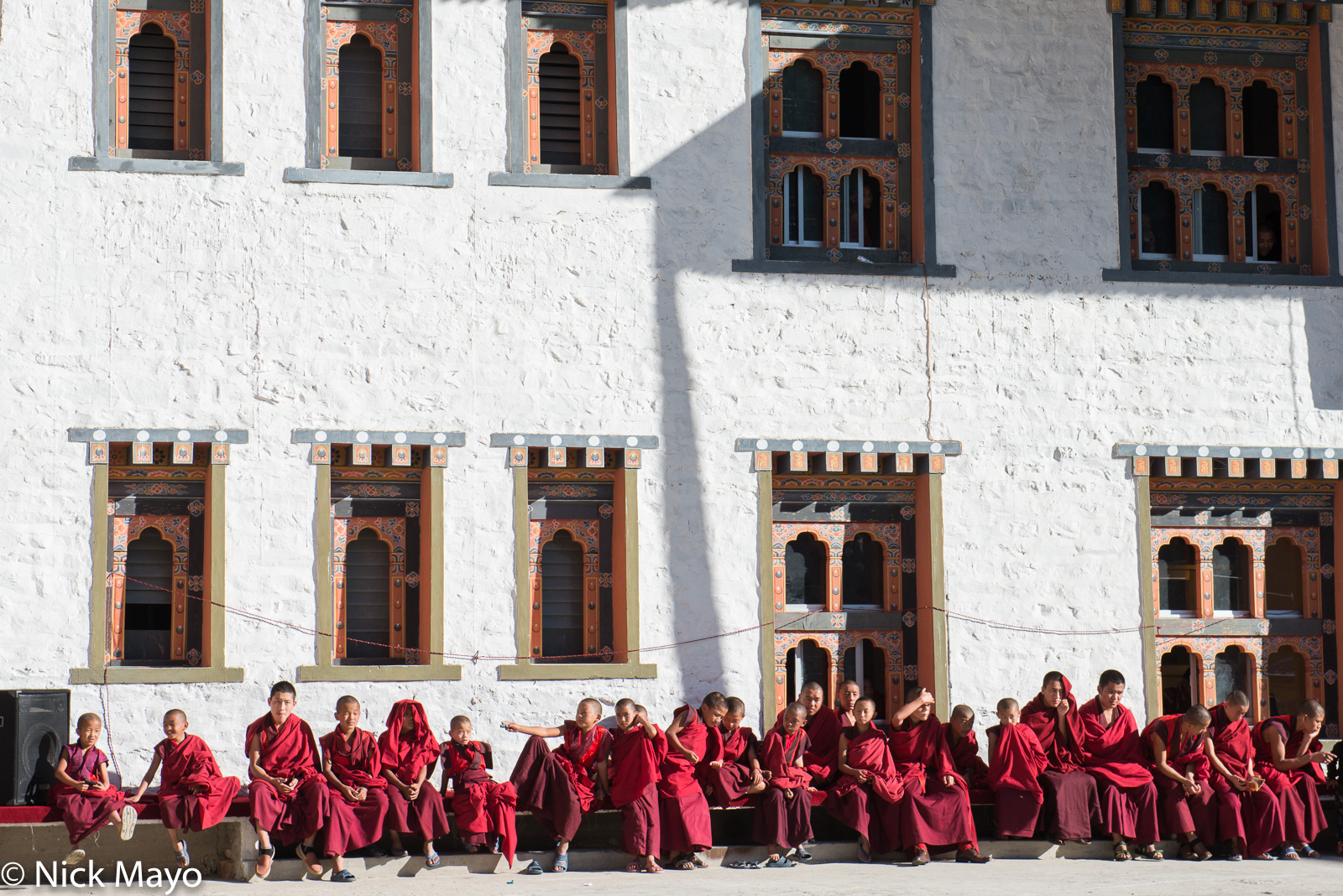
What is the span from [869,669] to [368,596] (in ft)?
12.7

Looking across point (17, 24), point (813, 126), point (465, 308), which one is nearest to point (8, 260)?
point (17, 24)

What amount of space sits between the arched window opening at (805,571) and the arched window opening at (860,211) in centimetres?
239

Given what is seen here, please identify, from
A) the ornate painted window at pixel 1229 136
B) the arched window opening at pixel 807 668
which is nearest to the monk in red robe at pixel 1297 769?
the arched window opening at pixel 807 668

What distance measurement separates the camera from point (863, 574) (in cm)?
1357

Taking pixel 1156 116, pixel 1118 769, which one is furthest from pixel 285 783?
pixel 1156 116

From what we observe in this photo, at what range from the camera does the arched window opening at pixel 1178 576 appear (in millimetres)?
13852

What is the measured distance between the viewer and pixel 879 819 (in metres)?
11.7

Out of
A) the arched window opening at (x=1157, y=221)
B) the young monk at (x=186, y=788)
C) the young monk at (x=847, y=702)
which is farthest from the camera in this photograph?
the arched window opening at (x=1157, y=221)

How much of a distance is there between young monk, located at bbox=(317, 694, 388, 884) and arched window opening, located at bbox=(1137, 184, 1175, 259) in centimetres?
733

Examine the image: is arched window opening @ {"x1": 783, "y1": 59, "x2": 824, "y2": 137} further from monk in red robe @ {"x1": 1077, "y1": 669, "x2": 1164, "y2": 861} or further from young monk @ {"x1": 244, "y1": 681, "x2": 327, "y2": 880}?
young monk @ {"x1": 244, "y1": 681, "x2": 327, "y2": 880}

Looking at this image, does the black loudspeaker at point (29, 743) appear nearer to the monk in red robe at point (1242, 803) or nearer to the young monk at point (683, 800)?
the young monk at point (683, 800)

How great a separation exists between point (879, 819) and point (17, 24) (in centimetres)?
833

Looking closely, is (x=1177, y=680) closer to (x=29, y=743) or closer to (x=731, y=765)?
(x=731, y=765)

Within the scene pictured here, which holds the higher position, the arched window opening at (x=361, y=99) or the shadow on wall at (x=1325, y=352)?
the arched window opening at (x=361, y=99)
